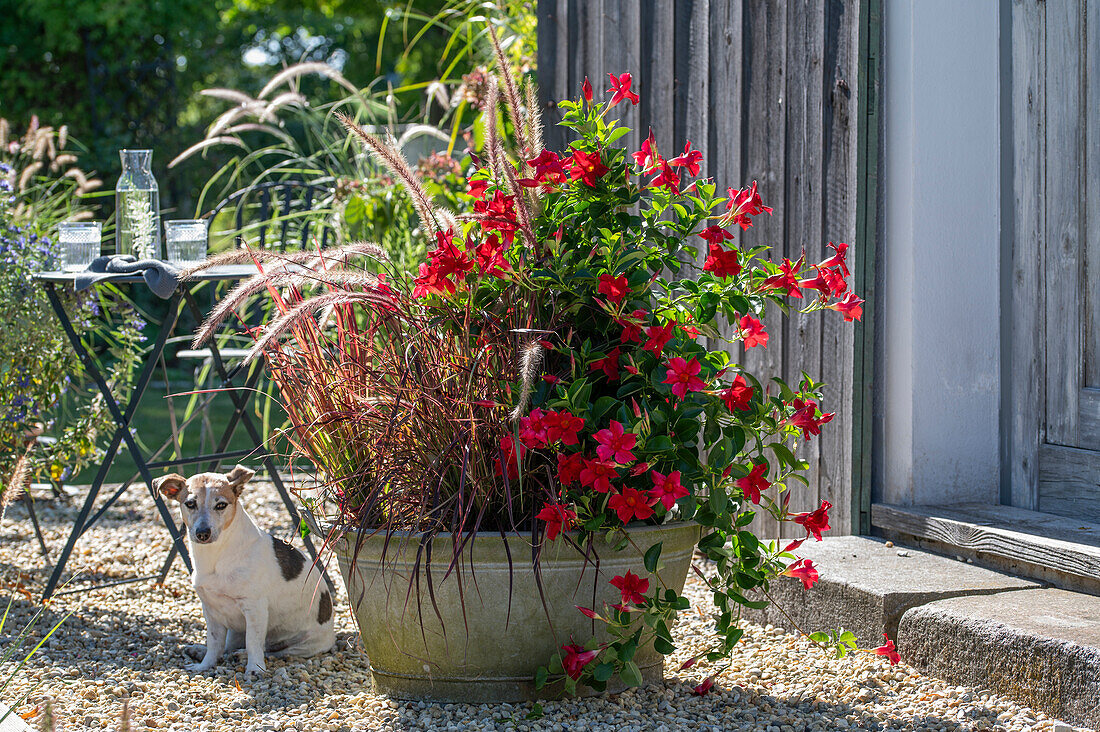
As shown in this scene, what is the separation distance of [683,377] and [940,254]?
1.24 m

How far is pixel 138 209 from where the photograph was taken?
132 inches

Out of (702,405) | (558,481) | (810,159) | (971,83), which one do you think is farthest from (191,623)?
(971,83)

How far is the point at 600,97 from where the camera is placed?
170 inches

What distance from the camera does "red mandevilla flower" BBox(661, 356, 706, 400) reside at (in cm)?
194

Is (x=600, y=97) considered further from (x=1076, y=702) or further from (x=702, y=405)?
(x=1076, y=702)

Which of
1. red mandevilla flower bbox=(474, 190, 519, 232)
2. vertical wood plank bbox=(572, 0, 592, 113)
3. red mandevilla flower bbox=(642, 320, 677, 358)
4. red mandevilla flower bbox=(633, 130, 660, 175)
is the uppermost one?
vertical wood plank bbox=(572, 0, 592, 113)

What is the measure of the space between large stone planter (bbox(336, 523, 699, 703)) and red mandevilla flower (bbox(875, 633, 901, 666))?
451 millimetres

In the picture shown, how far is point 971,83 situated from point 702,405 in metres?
1.41

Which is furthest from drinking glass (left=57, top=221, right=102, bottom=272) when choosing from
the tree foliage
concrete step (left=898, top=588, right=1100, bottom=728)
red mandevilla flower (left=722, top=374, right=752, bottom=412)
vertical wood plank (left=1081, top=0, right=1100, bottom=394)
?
the tree foliage

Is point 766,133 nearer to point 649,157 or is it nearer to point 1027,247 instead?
point 1027,247

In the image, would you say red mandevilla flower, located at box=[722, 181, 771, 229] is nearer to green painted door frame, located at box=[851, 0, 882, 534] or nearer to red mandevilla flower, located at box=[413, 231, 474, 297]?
red mandevilla flower, located at box=[413, 231, 474, 297]

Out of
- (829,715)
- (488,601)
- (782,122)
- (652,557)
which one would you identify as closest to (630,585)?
(652,557)

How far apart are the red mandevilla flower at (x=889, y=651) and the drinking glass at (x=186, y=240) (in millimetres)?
2223

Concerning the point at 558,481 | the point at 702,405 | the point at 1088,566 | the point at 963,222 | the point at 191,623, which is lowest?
the point at 191,623
